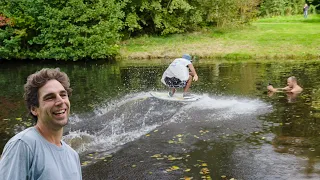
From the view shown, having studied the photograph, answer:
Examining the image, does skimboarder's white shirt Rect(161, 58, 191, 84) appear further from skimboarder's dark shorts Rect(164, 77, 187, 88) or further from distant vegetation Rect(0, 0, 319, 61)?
distant vegetation Rect(0, 0, 319, 61)

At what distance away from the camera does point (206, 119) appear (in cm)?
1309

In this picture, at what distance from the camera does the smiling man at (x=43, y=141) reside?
2.90 m

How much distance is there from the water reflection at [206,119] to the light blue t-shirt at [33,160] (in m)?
5.35

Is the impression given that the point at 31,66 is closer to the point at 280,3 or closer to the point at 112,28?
the point at 112,28

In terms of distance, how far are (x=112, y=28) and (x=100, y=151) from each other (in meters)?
24.5

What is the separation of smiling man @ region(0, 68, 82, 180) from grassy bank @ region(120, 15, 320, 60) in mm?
29653

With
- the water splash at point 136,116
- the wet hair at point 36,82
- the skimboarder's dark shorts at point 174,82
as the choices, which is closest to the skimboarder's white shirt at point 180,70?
the skimboarder's dark shorts at point 174,82

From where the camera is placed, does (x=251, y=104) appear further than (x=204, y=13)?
No

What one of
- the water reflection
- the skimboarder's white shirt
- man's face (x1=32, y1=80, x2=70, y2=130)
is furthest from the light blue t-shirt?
the skimboarder's white shirt

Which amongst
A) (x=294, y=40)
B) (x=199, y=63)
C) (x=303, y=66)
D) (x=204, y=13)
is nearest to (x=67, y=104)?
(x=303, y=66)

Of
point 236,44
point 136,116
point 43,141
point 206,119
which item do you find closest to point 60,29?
point 236,44

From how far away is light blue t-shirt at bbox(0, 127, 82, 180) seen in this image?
2889 mm

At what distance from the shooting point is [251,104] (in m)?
15.2

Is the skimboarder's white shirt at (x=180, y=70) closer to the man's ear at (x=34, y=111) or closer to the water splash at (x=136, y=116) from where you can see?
the water splash at (x=136, y=116)
